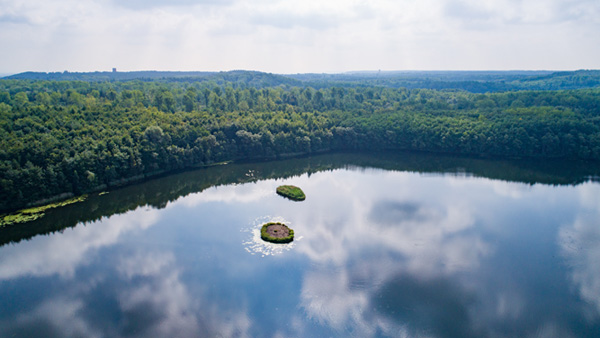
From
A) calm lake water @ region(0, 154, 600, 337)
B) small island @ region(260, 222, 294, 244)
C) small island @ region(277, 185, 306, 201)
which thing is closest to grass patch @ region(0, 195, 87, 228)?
calm lake water @ region(0, 154, 600, 337)

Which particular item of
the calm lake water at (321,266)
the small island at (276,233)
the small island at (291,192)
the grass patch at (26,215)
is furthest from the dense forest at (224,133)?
the small island at (276,233)

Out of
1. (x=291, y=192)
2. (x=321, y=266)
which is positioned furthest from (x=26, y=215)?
(x=321, y=266)

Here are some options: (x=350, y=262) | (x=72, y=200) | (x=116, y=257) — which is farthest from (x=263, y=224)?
(x=72, y=200)

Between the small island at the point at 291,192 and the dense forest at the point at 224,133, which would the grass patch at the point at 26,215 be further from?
the small island at the point at 291,192

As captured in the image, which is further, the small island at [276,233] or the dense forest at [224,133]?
the dense forest at [224,133]

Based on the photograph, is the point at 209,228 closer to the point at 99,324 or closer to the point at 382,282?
the point at 99,324
